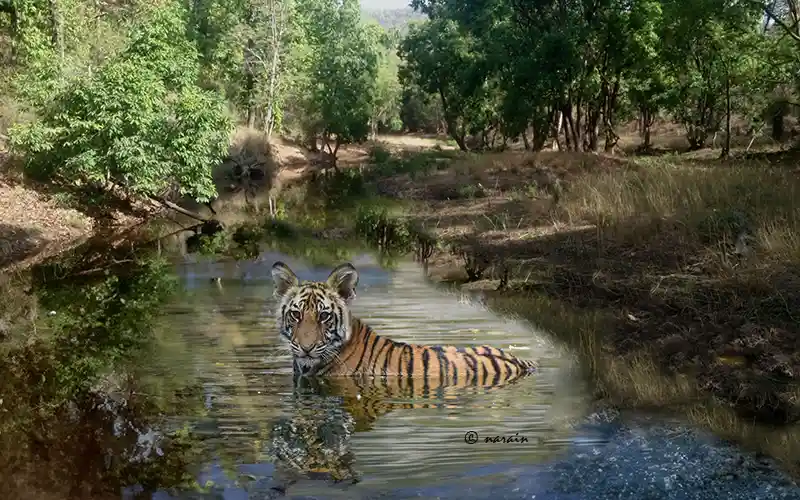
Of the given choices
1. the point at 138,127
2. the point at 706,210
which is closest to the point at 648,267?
the point at 706,210

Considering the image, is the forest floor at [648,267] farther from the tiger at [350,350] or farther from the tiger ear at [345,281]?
the tiger ear at [345,281]

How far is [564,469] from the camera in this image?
6.42 metres

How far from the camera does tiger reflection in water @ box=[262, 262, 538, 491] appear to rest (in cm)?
748

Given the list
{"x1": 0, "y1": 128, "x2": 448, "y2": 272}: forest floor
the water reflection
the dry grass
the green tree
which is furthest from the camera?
the green tree

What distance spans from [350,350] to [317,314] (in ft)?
2.03

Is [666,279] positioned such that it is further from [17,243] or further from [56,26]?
[56,26]

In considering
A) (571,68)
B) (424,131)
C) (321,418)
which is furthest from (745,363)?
(424,131)

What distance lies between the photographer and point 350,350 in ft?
26.8

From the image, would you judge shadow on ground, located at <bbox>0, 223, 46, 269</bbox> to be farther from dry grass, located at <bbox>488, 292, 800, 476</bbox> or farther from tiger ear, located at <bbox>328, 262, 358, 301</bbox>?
tiger ear, located at <bbox>328, 262, 358, 301</bbox>

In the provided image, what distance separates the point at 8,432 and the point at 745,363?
301 inches

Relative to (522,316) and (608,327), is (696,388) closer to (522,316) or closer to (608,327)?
(608,327)

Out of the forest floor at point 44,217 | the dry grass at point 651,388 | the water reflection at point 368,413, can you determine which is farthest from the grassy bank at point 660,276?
the forest floor at point 44,217

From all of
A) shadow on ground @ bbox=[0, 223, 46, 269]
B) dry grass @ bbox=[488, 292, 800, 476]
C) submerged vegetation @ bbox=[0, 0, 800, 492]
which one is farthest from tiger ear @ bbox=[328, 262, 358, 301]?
shadow on ground @ bbox=[0, 223, 46, 269]

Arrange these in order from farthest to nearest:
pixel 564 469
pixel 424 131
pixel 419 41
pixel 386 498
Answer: pixel 424 131, pixel 419 41, pixel 564 469, pixel 386 498
